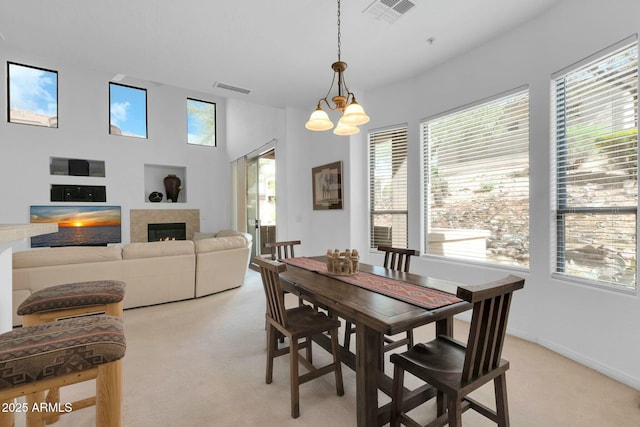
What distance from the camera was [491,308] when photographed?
1229 mm

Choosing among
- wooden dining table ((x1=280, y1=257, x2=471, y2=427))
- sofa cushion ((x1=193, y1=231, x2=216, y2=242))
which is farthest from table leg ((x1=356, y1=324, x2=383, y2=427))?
sofa cushion ((x1=193, y1=231, x2=216, y2=242))

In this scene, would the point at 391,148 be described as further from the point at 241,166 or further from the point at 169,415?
the point at 241,166

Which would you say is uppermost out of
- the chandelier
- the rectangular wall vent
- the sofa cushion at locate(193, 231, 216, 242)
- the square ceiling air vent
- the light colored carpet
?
the square ceiling air vent

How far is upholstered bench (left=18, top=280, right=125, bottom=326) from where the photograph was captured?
1560mm

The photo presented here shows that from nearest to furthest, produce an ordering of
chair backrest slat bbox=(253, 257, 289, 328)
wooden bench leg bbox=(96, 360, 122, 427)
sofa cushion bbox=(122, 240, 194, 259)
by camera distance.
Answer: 1. wooden bench leg bbox=(96, 360, 122, 427)
2. chair backrest slat bbox=(253, 257, 289, 328)
3. sofa cushion bbox=(122, 240, 194, 259)

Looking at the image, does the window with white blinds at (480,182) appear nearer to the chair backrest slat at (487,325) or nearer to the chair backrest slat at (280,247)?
the chair backrest slat at (280,247)

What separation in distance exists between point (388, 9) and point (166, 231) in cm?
687

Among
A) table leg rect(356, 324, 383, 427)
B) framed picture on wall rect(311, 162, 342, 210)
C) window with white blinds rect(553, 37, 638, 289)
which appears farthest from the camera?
framed picture on wall rect(311, 162, 342, 210)

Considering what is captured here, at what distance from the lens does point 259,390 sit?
2.02m

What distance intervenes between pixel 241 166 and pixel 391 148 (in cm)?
417

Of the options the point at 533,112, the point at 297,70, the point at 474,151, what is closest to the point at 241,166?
the point at 297,70

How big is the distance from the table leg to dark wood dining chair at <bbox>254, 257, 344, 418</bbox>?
42 centimetres

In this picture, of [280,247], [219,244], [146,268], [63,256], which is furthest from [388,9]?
[63,256]

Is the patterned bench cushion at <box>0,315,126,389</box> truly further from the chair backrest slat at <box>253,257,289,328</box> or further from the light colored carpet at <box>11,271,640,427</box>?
the light colored carpet at <box>11,271,640,427</box>
